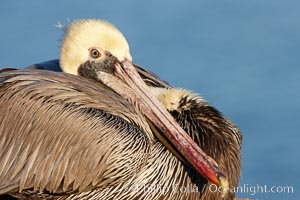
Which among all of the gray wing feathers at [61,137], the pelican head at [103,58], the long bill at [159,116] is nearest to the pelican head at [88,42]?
the pelican head at [103,58]

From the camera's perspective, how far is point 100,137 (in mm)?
8375

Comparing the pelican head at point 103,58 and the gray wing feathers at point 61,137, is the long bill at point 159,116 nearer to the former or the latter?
the pelican head at point 103,58

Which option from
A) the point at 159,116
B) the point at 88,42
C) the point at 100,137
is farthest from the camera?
the point at 88,42

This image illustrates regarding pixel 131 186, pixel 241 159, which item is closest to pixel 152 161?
pixel 131 186

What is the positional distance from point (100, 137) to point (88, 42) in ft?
3.85

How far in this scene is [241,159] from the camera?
30.2ft

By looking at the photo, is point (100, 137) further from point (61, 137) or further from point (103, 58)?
point (103, 58)

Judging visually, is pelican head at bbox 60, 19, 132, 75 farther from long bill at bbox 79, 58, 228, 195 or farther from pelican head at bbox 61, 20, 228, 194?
long bill at bbox 79, 58, 228, 195

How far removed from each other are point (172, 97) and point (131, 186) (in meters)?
1.06

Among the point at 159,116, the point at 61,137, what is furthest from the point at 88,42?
the point at 61,137

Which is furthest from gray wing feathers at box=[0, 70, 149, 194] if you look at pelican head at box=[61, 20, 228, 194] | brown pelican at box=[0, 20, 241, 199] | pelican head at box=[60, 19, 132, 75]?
pelican head at box=[60, 19, 132, 75]

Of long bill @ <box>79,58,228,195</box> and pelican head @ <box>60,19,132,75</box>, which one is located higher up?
pelican head @ <box>60,19,132,75</box>

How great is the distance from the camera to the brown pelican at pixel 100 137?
8281 millimetres

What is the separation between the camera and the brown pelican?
326 inches
